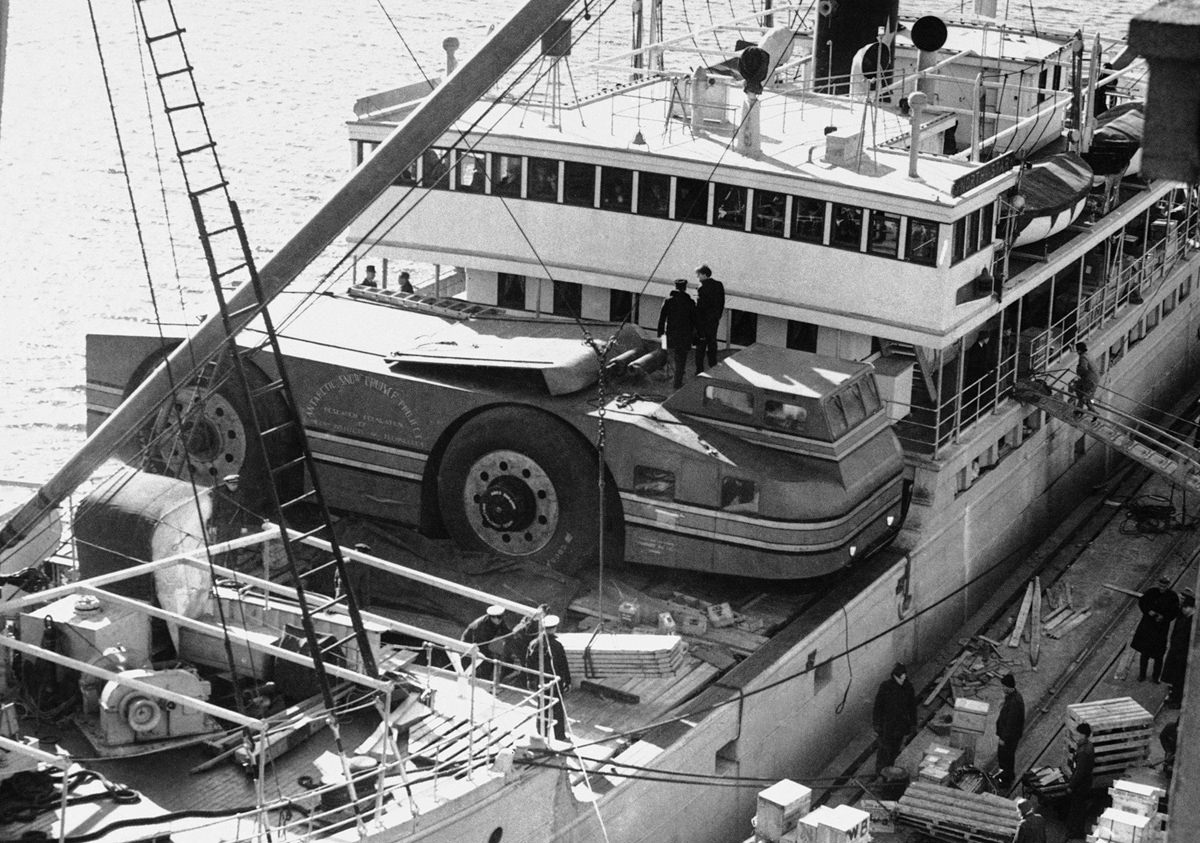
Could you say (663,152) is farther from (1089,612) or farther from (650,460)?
(1089,612)

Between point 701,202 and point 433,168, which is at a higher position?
point 433,168

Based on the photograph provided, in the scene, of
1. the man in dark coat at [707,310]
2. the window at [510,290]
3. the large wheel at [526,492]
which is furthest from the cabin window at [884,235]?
the window at [510,290]

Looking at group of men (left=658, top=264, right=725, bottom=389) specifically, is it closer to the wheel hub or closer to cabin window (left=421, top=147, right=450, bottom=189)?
the wheel hub

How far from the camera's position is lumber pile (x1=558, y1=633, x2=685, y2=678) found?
18578 mm

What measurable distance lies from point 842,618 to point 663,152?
245 inches

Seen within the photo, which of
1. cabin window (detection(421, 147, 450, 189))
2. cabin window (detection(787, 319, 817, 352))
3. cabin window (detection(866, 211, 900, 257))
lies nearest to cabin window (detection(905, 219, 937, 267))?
cabin window (detection(866, 211, 900, 257))

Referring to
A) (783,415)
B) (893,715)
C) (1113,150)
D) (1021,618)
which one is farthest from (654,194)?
(1113,150)

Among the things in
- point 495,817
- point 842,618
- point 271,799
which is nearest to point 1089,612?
point 842,618

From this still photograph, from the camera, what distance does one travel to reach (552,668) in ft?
56.8

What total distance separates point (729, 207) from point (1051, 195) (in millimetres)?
4397

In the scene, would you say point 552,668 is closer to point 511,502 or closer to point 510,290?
point 511,502

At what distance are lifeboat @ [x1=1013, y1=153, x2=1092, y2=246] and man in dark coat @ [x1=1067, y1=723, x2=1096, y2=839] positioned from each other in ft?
23.3

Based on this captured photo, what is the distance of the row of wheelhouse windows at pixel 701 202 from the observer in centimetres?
2161

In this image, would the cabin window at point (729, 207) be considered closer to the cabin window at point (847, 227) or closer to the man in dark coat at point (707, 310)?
the man in dark coat at point (707, 310)
